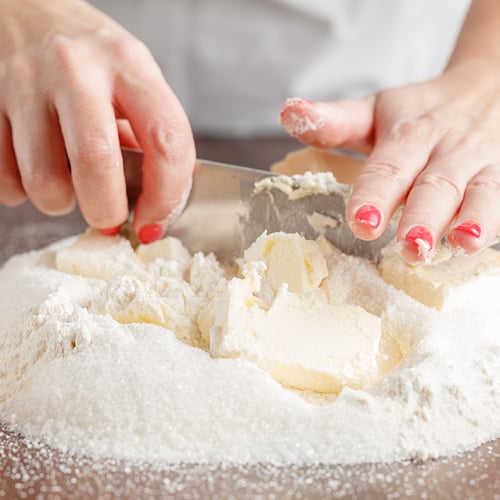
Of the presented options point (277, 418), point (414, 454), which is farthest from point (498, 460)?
point (277, 418)

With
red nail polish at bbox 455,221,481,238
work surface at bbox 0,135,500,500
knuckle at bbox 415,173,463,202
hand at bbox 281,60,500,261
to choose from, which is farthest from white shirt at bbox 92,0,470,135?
work surface at bbox 0,135,500,500

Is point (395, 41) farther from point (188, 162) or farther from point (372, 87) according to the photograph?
point (188, 162)

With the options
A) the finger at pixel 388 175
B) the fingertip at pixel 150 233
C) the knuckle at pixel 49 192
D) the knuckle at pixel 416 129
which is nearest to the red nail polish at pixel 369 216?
the finger at pixel 388 175

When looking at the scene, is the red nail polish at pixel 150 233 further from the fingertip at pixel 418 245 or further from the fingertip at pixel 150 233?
the fingertip at pixel 418 245

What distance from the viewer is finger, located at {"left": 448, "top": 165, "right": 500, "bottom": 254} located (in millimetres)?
831

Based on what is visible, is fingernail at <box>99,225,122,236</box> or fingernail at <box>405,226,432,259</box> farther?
fingernail at <box>99,225,122,236</box>

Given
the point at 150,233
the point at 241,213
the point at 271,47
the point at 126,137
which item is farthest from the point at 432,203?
the point at 271,47

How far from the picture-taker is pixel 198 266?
99 centimetres

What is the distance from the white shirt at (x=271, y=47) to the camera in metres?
1.76

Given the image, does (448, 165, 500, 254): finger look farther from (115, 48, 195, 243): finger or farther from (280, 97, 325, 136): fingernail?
(115, 48, 195, 243): finger

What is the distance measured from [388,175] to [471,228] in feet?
0.47

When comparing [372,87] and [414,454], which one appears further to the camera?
[372,87]

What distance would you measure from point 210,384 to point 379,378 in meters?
0.19

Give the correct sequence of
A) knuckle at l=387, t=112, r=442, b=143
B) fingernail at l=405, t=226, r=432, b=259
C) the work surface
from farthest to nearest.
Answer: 1. knuckle at l=387, t=112, r=442, b=143
2. fingernail at l=405, t=226, r=432, b=259
3. the work surface
